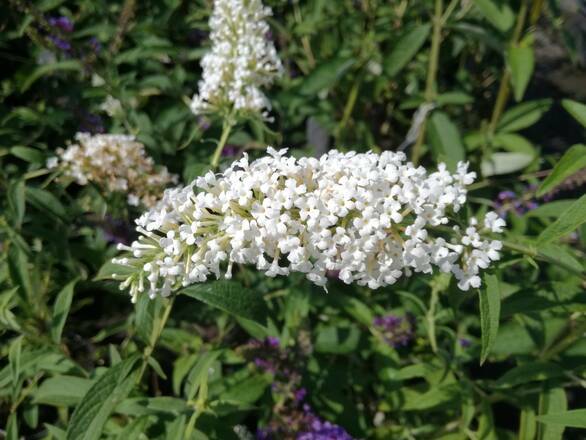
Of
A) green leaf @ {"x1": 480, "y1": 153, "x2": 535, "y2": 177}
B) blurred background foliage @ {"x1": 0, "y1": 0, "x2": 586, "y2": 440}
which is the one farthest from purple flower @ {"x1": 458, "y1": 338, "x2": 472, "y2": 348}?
green leaf @ {"x1": 480, "y1": 153, "x2": 535, "y2": 177}

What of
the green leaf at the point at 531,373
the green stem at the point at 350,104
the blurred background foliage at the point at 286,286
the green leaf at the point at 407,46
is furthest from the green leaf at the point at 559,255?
the green stem at the point at 350,104

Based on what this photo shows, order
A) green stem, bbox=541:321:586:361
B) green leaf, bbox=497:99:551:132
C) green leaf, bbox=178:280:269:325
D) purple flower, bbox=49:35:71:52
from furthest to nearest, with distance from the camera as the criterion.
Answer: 1. green leaf, bbox=497:99:551:132
2. purple flower, bbox=49:35:71:52
3. green stem, bbox=541:321:586:361
4. green leaf, bbox=178:280:269:325

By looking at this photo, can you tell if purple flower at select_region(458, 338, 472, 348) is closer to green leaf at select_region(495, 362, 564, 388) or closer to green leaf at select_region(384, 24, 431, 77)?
green leaf at select_region(495, 362, 564, 388)

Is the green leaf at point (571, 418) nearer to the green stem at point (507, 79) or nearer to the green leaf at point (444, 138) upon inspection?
the green leaf at point (444, 138)

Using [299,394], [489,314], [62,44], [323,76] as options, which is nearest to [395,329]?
[299,394]

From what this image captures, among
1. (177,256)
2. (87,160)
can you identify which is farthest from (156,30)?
(177,256)

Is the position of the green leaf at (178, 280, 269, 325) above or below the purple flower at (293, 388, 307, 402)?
above

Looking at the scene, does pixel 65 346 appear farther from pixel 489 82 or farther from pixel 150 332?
pixel 489 82
